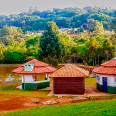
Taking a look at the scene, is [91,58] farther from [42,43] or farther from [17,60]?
[17,60]

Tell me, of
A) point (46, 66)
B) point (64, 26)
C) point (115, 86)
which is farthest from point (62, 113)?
point (64, 26)

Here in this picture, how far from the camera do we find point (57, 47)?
40.2 m

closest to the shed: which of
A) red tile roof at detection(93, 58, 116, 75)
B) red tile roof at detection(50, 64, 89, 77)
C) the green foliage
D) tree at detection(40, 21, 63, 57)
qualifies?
red tile roof at detection(50, 64, 89, 77)

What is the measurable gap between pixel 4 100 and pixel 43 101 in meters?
2.67

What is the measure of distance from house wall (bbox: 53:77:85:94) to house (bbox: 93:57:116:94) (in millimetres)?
1775

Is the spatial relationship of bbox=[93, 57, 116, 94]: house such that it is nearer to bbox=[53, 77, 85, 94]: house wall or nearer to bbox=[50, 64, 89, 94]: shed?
bbox=[50, 64, 89, 94]: shed

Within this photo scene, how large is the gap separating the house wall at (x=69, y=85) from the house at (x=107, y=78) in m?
1.77

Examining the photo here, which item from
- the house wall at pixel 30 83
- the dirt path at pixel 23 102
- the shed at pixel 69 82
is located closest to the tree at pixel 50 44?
the house wall at pixel 30 83

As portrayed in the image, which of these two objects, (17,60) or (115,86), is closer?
(115,86)

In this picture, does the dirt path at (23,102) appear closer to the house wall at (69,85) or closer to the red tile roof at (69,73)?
the house wall at (69,85)

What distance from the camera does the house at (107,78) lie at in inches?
640

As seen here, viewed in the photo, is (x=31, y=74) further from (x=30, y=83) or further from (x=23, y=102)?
(x=23, y=102)

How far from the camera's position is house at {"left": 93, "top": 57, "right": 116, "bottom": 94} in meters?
16.2

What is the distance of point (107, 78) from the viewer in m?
16.6
